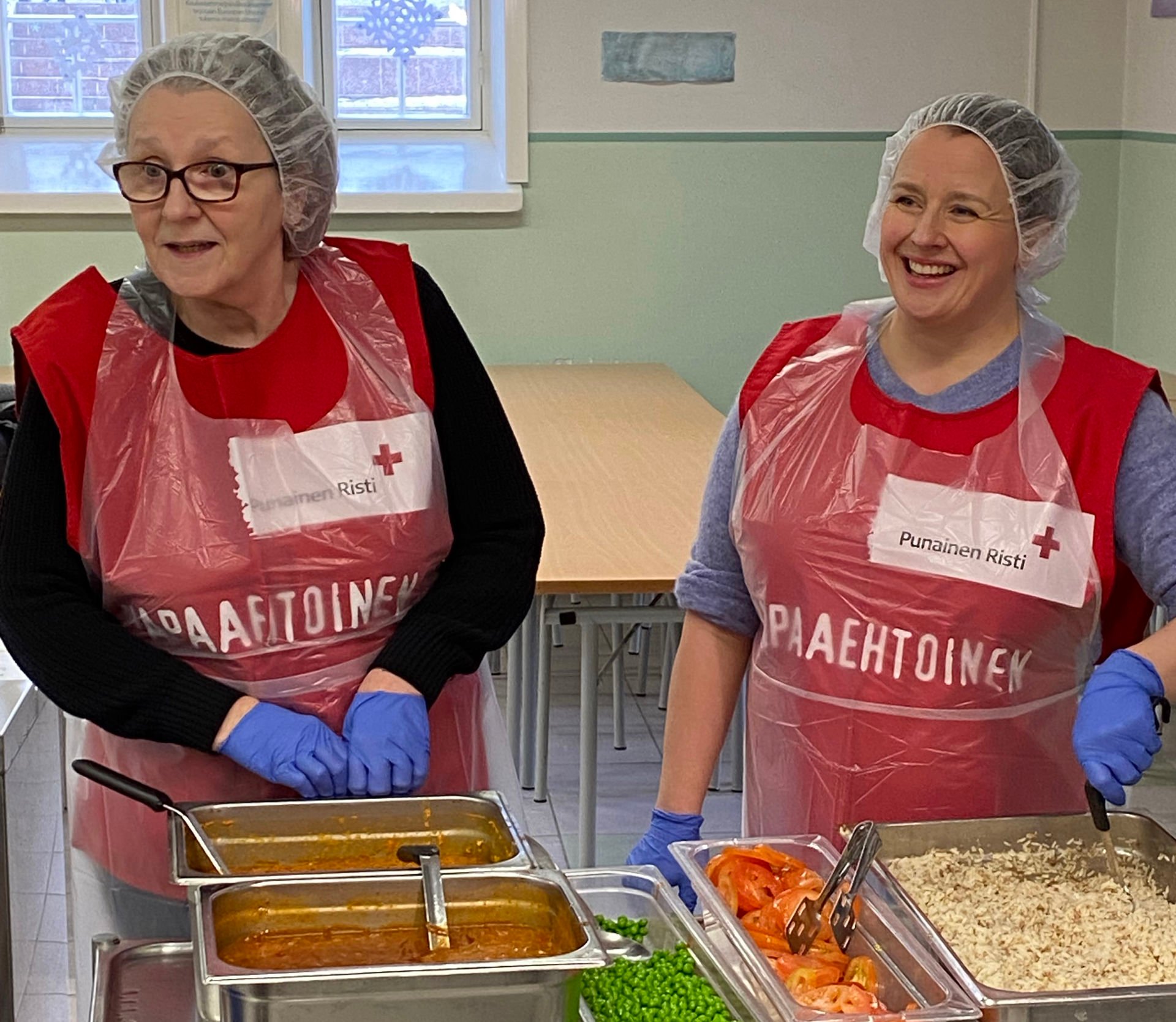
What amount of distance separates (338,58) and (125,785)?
3.76 metres

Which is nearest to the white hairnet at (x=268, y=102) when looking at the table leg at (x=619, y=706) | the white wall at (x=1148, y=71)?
the table leg at (x=619, y=706)

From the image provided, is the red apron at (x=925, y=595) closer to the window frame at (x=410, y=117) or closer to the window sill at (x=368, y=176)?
the window sill at (x=368, y=176)

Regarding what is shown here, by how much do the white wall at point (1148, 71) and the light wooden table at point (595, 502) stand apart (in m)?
1.49

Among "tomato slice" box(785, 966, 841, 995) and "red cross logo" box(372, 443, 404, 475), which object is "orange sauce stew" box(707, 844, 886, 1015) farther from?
"red cross logo" box(372, 443, 404, 475)

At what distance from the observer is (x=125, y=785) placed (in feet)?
4.44

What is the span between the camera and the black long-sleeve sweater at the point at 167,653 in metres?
1.49

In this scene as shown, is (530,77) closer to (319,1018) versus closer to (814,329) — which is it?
(814,329)

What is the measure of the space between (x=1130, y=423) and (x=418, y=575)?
738mm

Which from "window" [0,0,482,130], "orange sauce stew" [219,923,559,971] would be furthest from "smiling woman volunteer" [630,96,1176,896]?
"window" [0,0,482,130]

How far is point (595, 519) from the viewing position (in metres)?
2.88

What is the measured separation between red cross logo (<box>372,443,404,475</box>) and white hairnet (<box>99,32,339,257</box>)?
24 cm

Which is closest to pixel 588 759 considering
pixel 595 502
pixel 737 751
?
pixel 595 502

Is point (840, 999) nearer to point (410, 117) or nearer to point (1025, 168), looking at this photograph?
point (1025, 168)

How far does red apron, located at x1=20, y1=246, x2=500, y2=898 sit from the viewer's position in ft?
5.08
